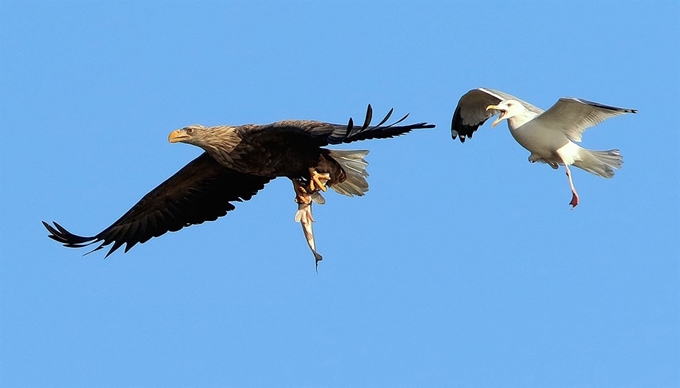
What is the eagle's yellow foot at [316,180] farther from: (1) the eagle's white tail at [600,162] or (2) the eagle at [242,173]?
(1) the eagle's white tail at [600,162]

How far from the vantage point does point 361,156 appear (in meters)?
11.8

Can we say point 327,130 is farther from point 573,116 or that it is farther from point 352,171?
point 573,116

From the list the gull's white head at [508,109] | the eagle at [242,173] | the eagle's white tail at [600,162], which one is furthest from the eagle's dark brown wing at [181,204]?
the eagle's white tail at [600,162]

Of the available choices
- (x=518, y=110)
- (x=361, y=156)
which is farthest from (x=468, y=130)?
(x=361, y=156)

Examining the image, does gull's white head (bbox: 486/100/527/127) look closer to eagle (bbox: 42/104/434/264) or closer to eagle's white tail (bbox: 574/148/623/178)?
eagle's white tail (bbox: 574/148/623/178)

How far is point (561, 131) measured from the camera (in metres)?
12.2

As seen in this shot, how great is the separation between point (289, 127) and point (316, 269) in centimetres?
128

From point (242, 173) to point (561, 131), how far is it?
2714mm

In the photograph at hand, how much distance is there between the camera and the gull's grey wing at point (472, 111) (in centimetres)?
1344

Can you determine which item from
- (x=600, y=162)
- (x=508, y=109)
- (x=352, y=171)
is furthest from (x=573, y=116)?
(x=352, y=171)

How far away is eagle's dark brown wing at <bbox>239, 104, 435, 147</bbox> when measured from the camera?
10.5m

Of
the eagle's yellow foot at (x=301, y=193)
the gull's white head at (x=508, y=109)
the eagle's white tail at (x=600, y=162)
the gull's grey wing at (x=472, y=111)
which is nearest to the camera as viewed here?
the eagle's yellow foot at (x=301, y=193)

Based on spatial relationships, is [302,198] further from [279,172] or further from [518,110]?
[518,110]

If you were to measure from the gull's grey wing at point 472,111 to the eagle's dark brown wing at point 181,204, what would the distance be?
2456 mm
